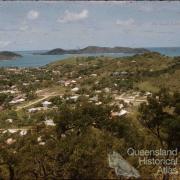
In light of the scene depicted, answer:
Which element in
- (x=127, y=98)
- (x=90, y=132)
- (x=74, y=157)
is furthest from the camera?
(x=127, y=98)

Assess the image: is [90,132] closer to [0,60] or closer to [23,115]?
[23,115]

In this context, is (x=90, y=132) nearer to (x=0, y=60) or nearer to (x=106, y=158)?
(x=106, y=158)

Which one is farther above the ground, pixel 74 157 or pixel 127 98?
pixel 74 157

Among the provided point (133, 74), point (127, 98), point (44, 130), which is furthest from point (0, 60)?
point (44, 130)

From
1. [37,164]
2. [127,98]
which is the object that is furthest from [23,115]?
[37,164]

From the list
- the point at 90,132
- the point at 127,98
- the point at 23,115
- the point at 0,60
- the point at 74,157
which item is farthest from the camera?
the point at 0,60

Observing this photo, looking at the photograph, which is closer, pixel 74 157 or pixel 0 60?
pixel 74 157

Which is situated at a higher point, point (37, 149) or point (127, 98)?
point (37, 149)

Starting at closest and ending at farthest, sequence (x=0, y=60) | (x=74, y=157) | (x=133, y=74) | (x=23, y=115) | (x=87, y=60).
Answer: (x=74, y=157) → (x=23, y=115) → (x=133, y=74) → (x=87, y=60) → (x=0, y=60)

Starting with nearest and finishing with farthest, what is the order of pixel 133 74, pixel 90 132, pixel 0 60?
pixel 90 132
pixel 133 74
pixel 0 60
